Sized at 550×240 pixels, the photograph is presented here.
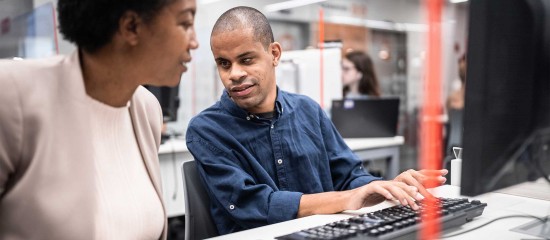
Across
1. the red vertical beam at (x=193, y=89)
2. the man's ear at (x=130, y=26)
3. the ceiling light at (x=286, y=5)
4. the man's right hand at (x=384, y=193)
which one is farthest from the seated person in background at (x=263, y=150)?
the ceiling light at (x=286, y=5)

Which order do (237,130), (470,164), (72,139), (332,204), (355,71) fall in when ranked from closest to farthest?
(470,164) < (72,139) < (332,204) < (237,130) < (355,71)

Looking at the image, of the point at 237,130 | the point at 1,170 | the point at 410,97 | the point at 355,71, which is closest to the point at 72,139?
the point at 1,170

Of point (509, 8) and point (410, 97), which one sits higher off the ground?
point (509, 8)

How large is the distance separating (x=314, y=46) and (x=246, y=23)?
17.6 feet

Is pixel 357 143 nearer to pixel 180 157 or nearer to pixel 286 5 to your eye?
pixel 180 157

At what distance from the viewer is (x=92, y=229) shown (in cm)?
88

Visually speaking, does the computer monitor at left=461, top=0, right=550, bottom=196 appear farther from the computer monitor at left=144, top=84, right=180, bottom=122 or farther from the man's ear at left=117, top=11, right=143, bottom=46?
the computer monitor at left=144, top=84, right=180, bottom=122

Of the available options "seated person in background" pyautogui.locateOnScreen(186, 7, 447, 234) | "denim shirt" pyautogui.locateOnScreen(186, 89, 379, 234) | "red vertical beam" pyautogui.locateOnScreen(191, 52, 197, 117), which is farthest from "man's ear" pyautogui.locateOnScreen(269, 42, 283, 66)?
"red vertical beam" pyautogui.locateOnScreen(191, 52, 197, 117)

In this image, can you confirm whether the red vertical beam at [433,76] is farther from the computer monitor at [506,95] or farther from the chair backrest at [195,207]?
the chair backrest at [195,207]

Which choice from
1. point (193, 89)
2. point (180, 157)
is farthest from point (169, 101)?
point (193, 89)

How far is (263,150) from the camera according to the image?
4.54 ft

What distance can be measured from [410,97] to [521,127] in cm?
725

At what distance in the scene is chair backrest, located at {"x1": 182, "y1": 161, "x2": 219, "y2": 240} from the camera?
128cm

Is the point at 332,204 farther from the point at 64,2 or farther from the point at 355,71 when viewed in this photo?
the point at 355,71
